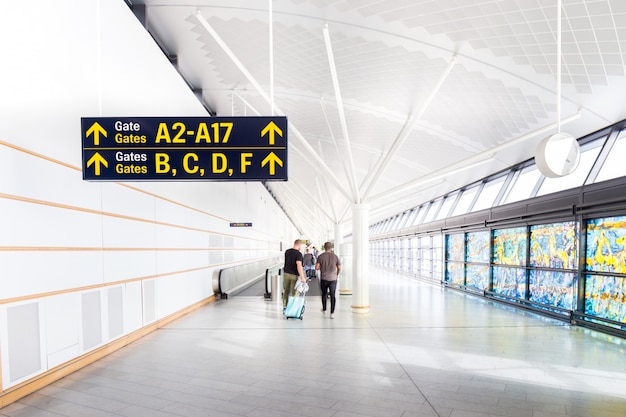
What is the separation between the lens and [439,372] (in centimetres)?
562

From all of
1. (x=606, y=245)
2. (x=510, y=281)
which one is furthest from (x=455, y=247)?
(x=606, y=245)

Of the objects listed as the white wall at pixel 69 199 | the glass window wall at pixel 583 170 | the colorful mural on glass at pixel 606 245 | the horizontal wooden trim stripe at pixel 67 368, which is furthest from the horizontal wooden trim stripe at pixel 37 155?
the glass window wall at pixel 583 170

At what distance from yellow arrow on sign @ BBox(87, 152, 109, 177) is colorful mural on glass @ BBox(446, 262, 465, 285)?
1562cm

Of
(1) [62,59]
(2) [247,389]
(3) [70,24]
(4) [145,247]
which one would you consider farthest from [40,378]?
(3) [70,24]

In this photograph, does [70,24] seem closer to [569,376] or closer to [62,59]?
[62,59]

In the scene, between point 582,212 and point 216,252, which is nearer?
point 582,212

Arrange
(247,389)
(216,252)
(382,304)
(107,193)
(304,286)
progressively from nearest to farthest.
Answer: (247,389), (107,193), (304,286), (382,304), (216,252)

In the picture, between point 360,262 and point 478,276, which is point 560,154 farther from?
point 478,276

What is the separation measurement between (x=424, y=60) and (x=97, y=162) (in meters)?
6.87

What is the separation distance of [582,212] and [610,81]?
298cm

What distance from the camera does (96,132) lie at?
189 inches

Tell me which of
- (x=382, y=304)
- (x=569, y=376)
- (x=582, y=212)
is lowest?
(x=382, y=304)

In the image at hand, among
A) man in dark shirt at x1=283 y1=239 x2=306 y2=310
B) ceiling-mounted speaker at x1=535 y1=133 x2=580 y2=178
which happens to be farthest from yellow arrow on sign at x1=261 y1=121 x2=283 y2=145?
man in dark shirt at x1=283 y1=239 x2=306 y2=310

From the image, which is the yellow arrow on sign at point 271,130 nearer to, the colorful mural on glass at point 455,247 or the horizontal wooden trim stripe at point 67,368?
the horizontal wooden trim stripe at point 67,368
